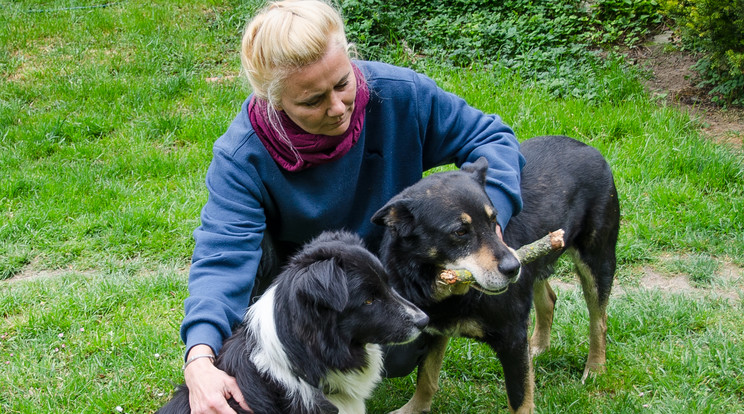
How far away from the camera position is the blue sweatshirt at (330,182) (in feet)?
9.36

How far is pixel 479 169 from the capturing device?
3.13 meters

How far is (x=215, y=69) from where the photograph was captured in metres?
7.89

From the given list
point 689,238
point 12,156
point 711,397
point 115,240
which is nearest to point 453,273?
point 711,397

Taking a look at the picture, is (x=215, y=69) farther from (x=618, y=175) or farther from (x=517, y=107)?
(x=618, y=175)

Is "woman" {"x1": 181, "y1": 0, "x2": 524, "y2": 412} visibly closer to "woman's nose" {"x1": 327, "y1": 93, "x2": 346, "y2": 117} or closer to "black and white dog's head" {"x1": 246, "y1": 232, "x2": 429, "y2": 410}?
"woman's nose" {"x1": 327, "y1": 93, "x2": 346, "y2": 117}

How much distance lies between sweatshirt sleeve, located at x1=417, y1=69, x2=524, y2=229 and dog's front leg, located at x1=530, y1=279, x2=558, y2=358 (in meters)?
0.89

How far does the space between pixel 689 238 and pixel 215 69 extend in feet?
17.9

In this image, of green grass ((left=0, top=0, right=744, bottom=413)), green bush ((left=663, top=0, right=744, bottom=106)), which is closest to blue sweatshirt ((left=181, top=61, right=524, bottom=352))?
green grass ((left=0, top=0, right=744, bottom=413))

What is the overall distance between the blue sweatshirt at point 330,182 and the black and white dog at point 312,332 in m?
0.23

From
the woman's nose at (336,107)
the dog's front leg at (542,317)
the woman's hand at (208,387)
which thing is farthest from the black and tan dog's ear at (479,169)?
the woman's hand at (208,387)

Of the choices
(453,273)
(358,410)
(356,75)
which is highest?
(356,75)

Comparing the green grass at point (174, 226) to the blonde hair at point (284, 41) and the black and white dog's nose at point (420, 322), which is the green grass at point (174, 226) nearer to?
the blonde hair at point (284, 41)

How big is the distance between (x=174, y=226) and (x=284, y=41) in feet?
9.08

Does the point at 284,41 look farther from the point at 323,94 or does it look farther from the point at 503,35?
the point at 503,35
